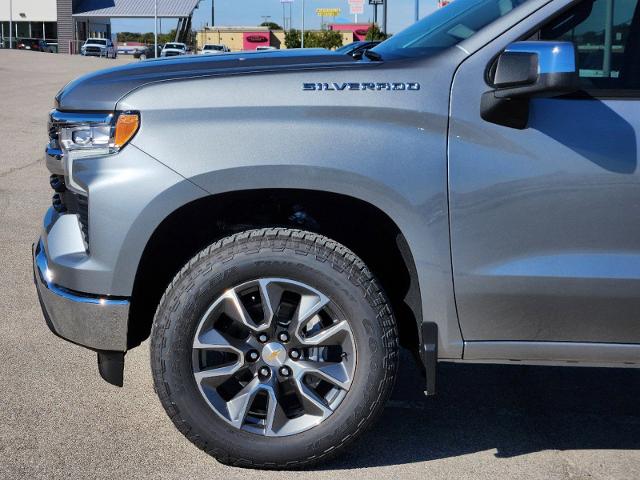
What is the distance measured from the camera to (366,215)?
137 inches

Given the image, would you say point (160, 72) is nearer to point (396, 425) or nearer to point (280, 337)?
point (280, 337)

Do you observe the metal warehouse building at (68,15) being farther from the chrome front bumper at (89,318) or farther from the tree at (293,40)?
the chrome front bumper at (89,318)

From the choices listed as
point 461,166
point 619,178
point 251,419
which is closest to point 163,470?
point 251,419

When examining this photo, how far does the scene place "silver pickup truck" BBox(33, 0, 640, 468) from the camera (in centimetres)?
319

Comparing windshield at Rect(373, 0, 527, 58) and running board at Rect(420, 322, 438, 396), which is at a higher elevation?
windshield at Rect(373, 0, 527, 58)

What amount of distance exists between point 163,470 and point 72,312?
69 cm

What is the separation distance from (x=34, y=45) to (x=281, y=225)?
240ft

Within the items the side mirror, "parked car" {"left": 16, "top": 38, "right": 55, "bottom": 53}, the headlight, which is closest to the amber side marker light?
the headlight

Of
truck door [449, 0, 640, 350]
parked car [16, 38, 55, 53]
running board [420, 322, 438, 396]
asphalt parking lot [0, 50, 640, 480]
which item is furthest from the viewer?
parked car [16, 38, 55, 53]

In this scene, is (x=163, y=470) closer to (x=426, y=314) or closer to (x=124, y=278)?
(x=124, y=278)

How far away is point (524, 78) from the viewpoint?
3.04m

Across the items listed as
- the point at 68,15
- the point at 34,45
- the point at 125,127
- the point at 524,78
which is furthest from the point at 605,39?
the point at 68,15

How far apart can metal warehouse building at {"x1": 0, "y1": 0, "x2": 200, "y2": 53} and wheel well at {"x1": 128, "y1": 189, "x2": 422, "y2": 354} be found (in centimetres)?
7215

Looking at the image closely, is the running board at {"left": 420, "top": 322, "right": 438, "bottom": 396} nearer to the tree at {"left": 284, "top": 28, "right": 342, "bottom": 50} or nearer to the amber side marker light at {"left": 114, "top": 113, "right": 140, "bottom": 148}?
the amber side marker light at {"left": 114, "top": 113, "right": 140, "bottom": 148}
